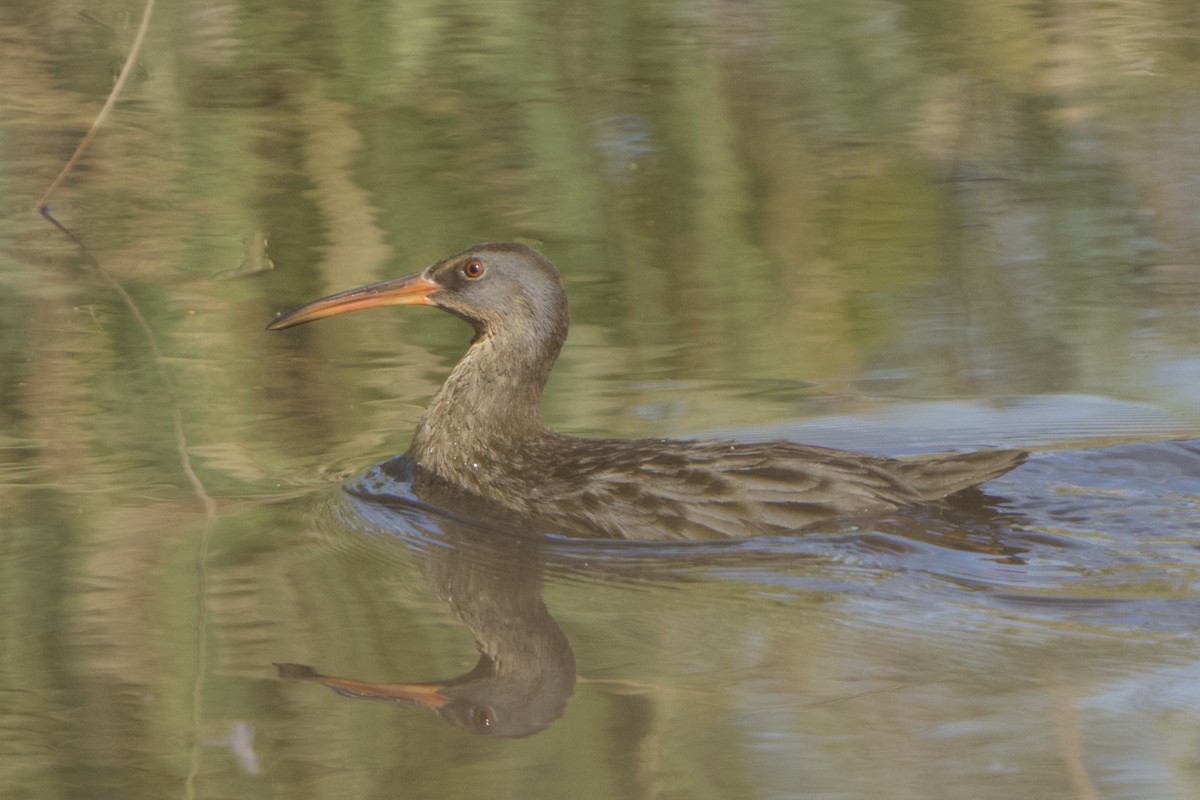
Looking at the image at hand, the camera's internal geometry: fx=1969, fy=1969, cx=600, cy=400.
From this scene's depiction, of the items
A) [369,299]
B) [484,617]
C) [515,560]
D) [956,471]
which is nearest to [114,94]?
[369,299]

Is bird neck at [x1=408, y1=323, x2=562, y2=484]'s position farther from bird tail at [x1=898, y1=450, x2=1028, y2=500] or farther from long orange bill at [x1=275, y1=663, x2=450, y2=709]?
long orange bill at [x1=275, y1=663, x2=450, y2=709]

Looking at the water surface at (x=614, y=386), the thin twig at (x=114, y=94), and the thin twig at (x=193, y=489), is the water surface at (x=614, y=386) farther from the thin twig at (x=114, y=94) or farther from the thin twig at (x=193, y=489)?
the thin twig at (x=114, y=94)

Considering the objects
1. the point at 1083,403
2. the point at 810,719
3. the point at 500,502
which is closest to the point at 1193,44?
the point at 1083,403

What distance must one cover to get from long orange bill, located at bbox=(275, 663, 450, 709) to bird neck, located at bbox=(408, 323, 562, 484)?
2.12 meters

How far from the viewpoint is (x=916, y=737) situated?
16.3 feet

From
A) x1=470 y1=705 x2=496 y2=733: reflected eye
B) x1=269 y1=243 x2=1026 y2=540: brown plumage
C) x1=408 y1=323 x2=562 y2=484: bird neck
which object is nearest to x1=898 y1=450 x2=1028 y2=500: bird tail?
x1=269 y1=243 x2=1026 y2=540: brown plumage

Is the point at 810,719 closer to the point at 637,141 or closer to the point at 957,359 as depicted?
the point at 957,359

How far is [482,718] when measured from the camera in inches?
205

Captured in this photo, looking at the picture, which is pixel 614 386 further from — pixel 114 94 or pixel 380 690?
pixel 380 690

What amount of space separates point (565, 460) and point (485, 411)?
58 cm

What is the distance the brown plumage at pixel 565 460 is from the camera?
6.80 metres

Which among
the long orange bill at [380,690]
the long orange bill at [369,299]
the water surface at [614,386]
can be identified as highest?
the long orange bill at [369,299]

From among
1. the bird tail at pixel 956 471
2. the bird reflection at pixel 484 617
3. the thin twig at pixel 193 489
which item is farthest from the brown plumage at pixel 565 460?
the thin twig at pixel 193 489

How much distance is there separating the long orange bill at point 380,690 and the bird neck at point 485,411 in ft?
6.95
